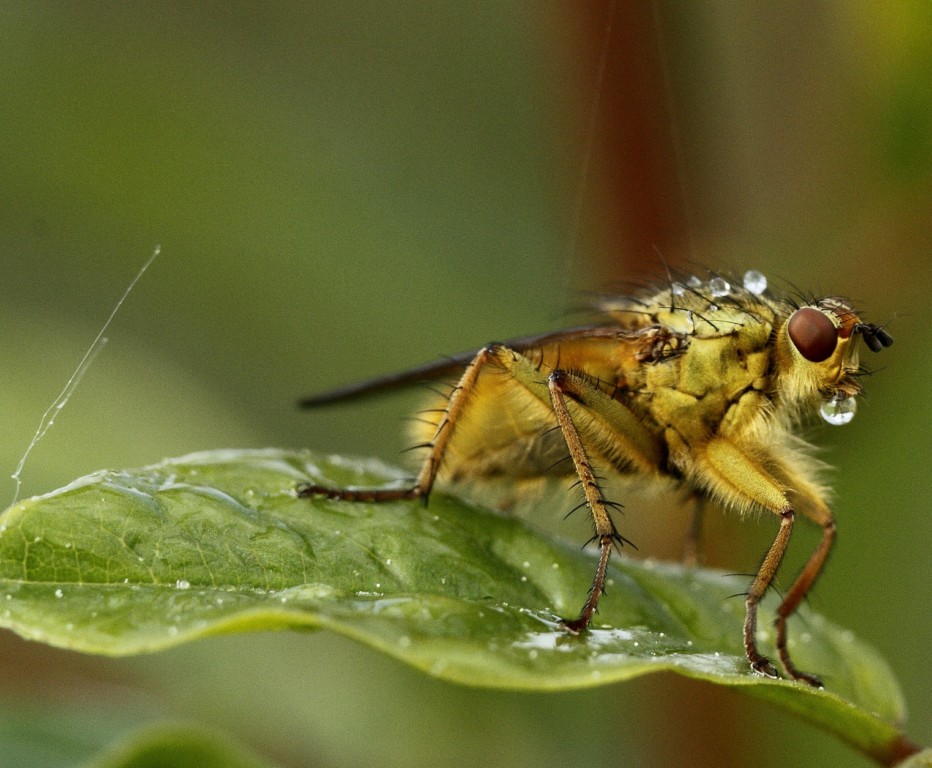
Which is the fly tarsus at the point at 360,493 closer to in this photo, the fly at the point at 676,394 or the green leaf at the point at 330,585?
the green leaf at the point at 330,585

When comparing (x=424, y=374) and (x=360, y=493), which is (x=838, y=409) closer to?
(x=424, y=374)

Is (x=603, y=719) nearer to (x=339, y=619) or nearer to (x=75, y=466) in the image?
(x=75, y=466)

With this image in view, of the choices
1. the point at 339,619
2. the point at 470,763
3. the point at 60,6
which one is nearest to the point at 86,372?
the point at 60,6

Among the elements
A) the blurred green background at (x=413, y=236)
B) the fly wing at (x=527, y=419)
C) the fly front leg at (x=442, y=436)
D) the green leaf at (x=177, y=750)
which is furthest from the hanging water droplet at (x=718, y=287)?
the green leaf at (x=177, y=750)

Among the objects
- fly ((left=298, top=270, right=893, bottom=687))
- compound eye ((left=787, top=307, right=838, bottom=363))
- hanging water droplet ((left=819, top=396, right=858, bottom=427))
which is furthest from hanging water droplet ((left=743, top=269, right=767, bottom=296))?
hanging water droplet ((left=819, top=396, right=858, bottom=427))

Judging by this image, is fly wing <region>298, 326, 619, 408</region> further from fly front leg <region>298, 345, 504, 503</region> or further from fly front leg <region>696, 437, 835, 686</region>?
fly front leg <region>696, 437, 835, 686</region>
